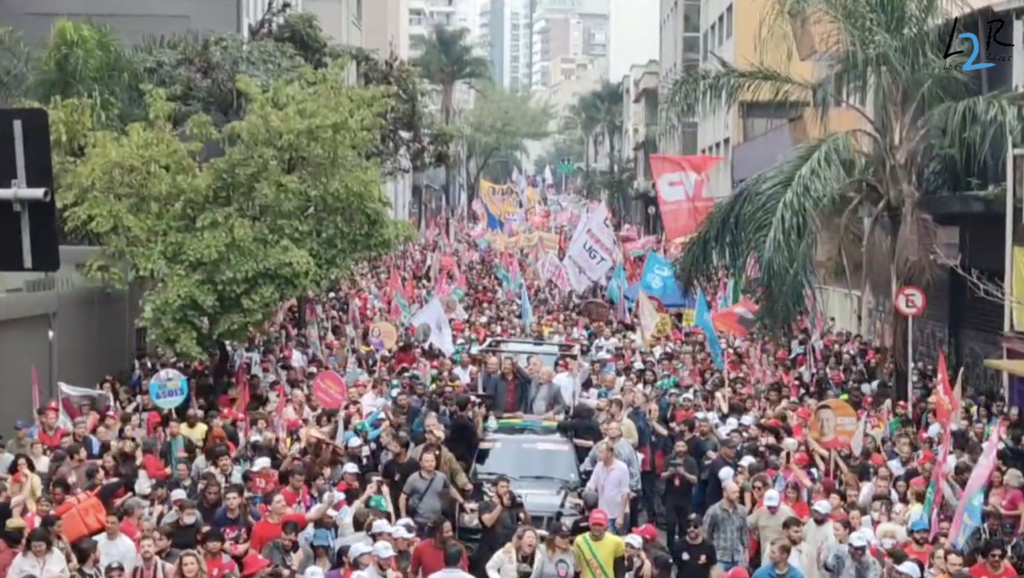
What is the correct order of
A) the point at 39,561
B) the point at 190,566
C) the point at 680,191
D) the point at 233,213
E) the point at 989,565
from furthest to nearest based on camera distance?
the point at 680,191
the point at 233,213
the point at 989,565
the point at 39,561
the point at 190,566

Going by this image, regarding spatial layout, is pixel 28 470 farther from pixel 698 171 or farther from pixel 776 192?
pixel 698 171

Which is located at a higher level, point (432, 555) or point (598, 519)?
point (598, 519)

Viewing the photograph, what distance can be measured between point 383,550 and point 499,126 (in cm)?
11642

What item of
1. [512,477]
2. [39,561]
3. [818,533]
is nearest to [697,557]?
[818,533]

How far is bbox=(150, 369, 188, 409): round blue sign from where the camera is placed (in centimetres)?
1936

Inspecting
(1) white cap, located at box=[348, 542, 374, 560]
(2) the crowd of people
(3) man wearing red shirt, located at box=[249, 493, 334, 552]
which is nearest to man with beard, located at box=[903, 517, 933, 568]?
(2) the crowd of people

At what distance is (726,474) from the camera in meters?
15.3

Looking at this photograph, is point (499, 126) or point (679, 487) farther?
point (499, 126)

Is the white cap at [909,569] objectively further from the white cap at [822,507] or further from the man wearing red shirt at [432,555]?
the man wearing red shirt at [432,555]

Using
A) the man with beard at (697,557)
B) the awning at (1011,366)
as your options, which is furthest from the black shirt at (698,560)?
the awning at (1011,366)

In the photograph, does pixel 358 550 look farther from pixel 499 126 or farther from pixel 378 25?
pixel 499 126

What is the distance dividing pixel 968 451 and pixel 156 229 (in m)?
12.7

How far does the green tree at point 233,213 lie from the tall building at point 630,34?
114 meters

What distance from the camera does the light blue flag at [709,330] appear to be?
1000 inches
